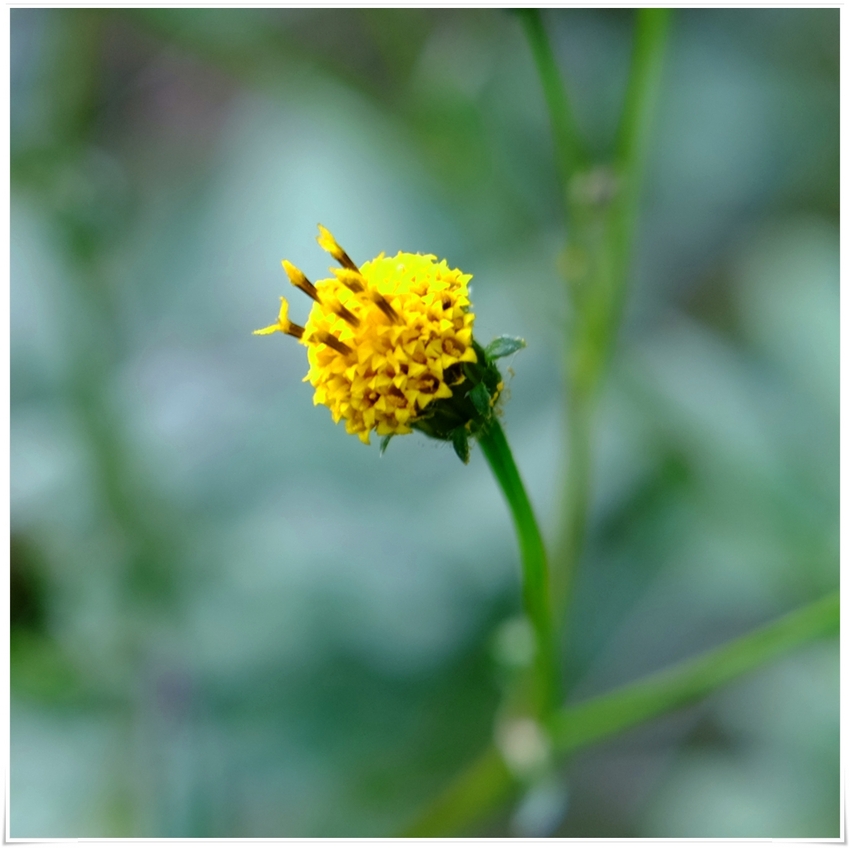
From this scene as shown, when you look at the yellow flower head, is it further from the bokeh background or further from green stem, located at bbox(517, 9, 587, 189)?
the bokeh background

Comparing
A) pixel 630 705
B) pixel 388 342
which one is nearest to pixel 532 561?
pixel 388 342

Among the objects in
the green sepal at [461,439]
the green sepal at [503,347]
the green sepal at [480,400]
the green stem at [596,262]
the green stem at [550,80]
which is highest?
the green stem at [550,80]

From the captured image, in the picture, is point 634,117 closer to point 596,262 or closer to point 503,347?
point 596,262

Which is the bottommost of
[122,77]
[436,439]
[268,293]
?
[436,439]

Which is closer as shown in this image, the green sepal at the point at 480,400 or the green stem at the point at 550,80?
the green sepal at the point at 480,400

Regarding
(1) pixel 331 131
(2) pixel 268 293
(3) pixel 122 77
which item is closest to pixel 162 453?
(2) pixel 268 293

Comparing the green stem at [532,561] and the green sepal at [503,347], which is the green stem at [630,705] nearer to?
the green stem at [532,561]

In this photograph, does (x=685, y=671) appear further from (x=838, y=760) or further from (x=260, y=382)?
(x=260, y=382)

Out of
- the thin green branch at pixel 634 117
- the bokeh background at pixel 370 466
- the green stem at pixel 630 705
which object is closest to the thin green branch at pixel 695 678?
the green stem at pixel 630 705
